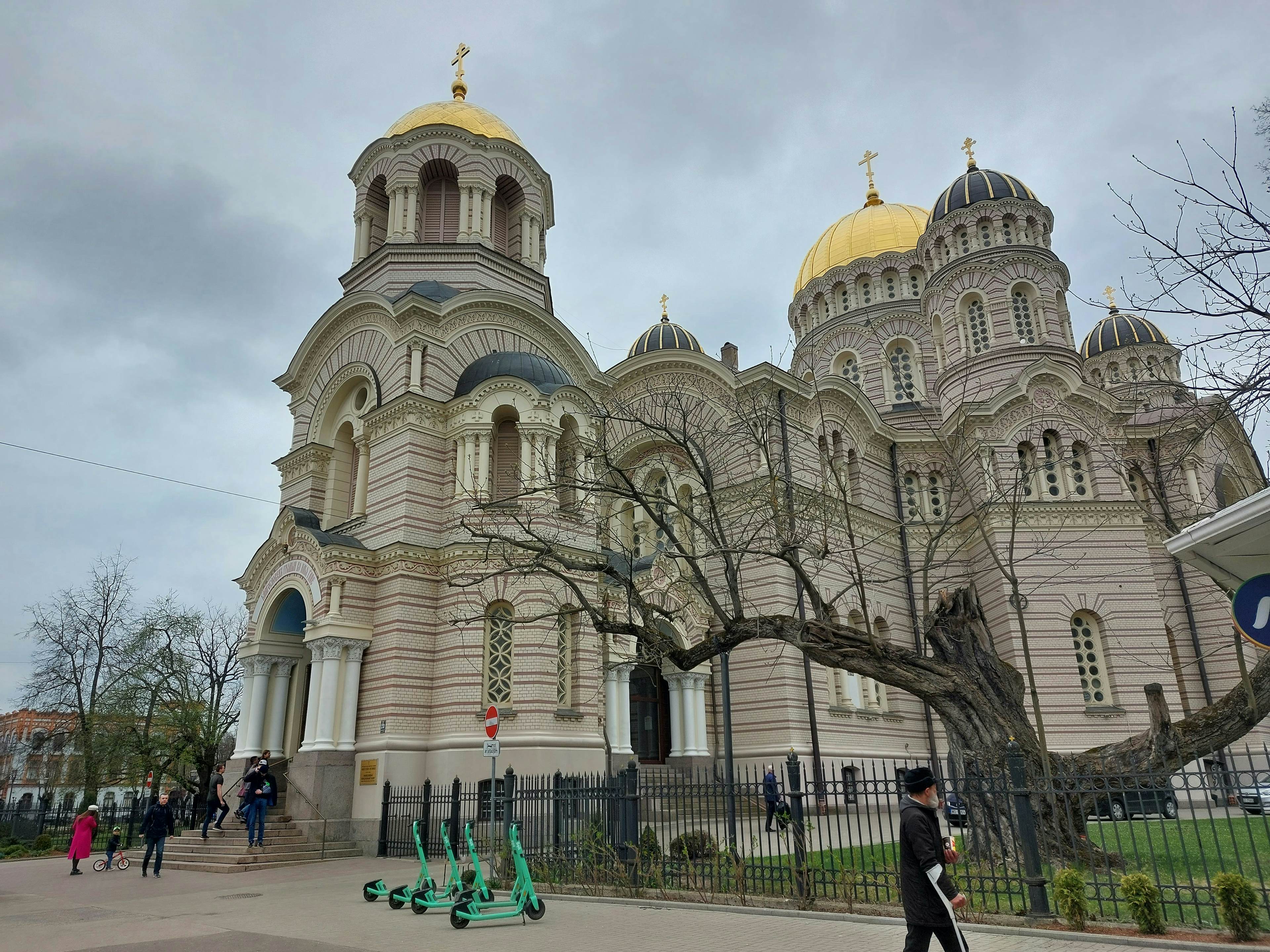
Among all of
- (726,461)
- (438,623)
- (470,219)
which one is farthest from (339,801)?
(470,219)

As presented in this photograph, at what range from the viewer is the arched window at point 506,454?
20.5 meters

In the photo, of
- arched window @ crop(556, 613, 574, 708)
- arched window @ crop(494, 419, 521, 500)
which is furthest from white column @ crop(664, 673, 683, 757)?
arched window @ crop(494, 419, 521, 500)

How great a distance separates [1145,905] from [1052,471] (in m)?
19.9

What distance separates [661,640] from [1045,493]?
18.0m

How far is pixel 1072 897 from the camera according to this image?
7695mm

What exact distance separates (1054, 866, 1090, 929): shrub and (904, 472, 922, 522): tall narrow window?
19.8m

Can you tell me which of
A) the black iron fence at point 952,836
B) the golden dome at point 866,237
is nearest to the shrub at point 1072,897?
the black iron fence at point 952,836

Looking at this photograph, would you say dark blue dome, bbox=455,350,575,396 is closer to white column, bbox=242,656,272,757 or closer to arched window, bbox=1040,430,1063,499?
white column, bbox=242,656,272,757

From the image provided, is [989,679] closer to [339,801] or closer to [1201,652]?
[339,801]

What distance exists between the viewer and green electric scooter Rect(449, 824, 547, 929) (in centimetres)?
890

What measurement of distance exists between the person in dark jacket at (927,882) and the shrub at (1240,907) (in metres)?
3.25

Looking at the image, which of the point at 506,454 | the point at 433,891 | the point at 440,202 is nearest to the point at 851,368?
the point at 440,202

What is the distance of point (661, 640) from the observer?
11164mm

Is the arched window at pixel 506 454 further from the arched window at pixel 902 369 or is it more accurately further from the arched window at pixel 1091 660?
the arched window at pixel 902 369
